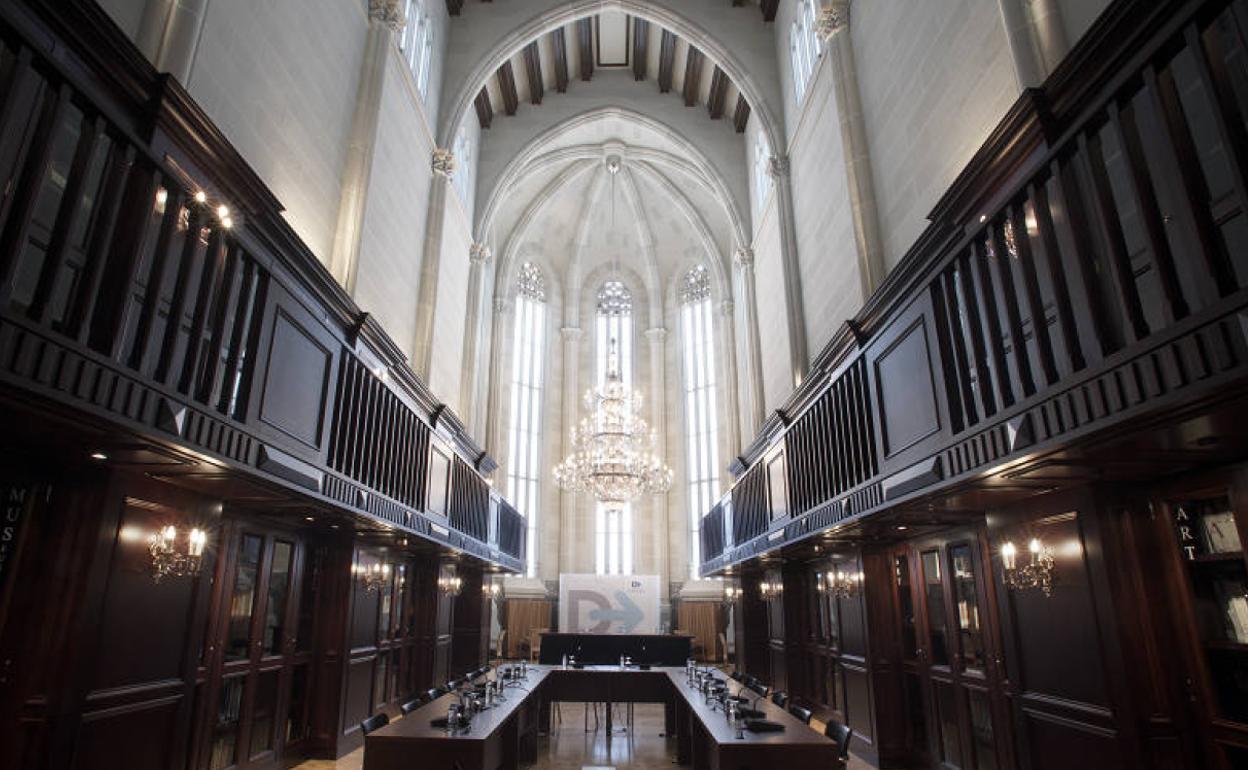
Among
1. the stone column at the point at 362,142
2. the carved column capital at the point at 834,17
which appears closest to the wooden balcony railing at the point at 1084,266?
the carved column capital at the point at 834,17

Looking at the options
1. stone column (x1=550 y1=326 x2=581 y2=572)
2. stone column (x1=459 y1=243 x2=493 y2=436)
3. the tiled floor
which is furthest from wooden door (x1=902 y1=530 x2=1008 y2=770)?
stone column (x1=550 y1=326 x2=581 y2=572)

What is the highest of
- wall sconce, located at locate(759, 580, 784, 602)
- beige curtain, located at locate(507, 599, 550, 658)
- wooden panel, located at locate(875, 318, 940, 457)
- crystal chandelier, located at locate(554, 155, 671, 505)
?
crystal chandelier, located at locate(554, 155, 671, 505)

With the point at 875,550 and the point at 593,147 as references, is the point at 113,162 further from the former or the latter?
the point at 593,147

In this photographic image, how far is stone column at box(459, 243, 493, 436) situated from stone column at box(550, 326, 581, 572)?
20.3 feet

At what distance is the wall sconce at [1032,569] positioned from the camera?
18.6 ft

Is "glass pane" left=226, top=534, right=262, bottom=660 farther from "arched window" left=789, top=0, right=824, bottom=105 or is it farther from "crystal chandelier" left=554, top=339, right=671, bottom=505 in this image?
"arched window" left=789, top=0, right=824, bottom=105

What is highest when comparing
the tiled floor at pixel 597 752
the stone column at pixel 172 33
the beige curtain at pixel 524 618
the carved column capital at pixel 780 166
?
the carved column capital at pixel 780 166

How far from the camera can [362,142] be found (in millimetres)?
10516

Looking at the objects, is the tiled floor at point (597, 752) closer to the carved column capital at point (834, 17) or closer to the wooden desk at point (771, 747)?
the wooden desk at point (771, 747)

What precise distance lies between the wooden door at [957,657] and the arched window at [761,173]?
1076cm

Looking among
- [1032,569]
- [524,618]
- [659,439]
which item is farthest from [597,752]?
[659,439]

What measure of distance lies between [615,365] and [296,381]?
19.2 metres

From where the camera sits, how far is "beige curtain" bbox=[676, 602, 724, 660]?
71.5 ft

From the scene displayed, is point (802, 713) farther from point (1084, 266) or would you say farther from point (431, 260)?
point (431, 260)
